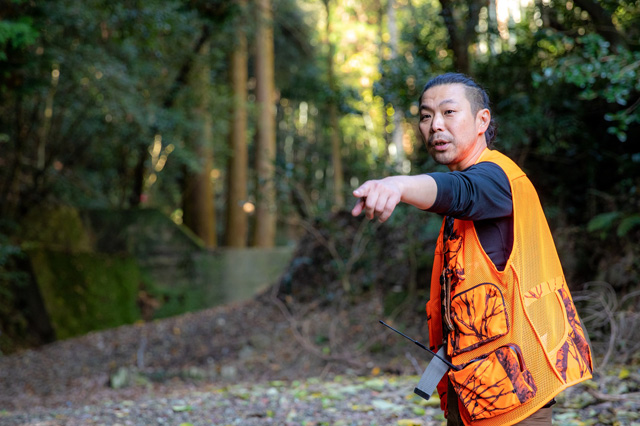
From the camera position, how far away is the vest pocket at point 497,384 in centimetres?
186

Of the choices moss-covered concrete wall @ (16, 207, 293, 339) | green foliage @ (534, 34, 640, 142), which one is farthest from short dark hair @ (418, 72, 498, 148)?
moss-covered concrete wall @ (16, 207, 293, 339)

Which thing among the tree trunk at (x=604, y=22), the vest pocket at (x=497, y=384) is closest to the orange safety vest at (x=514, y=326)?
the vest pocket at (x=497, y=384)

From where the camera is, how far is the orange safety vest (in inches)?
73.9

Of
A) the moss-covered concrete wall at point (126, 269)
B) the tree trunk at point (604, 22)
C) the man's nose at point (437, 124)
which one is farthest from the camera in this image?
the moss-covered concrete wall at point (126, 269)

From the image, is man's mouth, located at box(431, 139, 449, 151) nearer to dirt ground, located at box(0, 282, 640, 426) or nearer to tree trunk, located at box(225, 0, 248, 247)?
dirt ground, located at box(0, 282, 640, 426)

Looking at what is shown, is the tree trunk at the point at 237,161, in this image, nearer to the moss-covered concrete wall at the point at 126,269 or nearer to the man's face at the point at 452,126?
the moss-covered concrete wall at the point at 126,269

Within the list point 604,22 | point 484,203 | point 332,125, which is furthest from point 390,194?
point 332,125

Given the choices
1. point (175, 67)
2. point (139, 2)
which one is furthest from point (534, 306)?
point (175, 67)

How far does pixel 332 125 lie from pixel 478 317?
786 cm

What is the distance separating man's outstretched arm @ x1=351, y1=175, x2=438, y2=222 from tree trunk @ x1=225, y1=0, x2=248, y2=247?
13.2m

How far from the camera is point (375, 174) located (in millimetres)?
7645

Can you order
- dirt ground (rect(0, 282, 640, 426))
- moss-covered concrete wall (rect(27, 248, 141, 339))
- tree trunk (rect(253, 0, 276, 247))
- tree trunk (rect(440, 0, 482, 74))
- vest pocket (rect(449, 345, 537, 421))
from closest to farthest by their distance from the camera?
vest pocket (rect(449, 345, 537, 421)) → dirt ground (rect(0, 282, 640, 426)) → tree trunk (rect(440, 0, 482, 74)) → moss-covered concrete wall (rect(27, 248, 141, 339)) → tree trunk (rect(253, 0, 276, 247))

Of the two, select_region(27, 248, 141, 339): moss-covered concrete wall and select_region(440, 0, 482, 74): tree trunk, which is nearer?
select_region(440, 0, 482, 74): tree trunk

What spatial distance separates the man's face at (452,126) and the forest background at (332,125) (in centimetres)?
330
